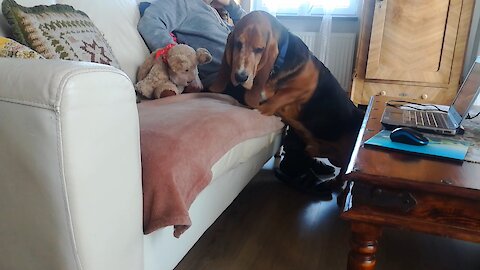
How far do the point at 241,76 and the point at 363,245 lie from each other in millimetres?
727

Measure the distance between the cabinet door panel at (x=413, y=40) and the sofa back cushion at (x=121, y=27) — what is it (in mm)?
1606

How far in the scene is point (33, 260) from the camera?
1.90 feet

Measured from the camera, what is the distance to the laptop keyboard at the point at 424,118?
3.43 ft

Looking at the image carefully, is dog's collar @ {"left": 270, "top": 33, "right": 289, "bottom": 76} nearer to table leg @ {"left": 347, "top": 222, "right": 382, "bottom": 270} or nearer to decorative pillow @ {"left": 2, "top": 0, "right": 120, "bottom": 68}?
decorative pillow @ {"left": 2, "top": 0, "right": 120, "bottom": 68}

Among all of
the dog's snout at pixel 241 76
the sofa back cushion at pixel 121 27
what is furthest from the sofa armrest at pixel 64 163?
the sofa back cushion at pixel 121 27

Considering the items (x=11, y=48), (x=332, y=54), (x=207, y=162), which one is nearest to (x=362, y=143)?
(x=207, y=162)

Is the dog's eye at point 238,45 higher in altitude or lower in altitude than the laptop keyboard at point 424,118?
higher

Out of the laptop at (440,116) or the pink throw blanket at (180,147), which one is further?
the laptop at (440,116)

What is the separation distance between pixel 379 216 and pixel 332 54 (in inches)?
93.6

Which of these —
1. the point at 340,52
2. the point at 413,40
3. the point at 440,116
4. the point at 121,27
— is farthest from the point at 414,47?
the point at 121,27

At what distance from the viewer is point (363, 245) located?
28.4 inches

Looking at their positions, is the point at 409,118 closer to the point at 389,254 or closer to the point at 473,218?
the point at 389,254

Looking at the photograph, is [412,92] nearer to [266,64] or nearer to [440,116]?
[440,116]

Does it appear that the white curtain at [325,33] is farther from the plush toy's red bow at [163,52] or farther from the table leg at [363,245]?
the table leg at [363,245]
